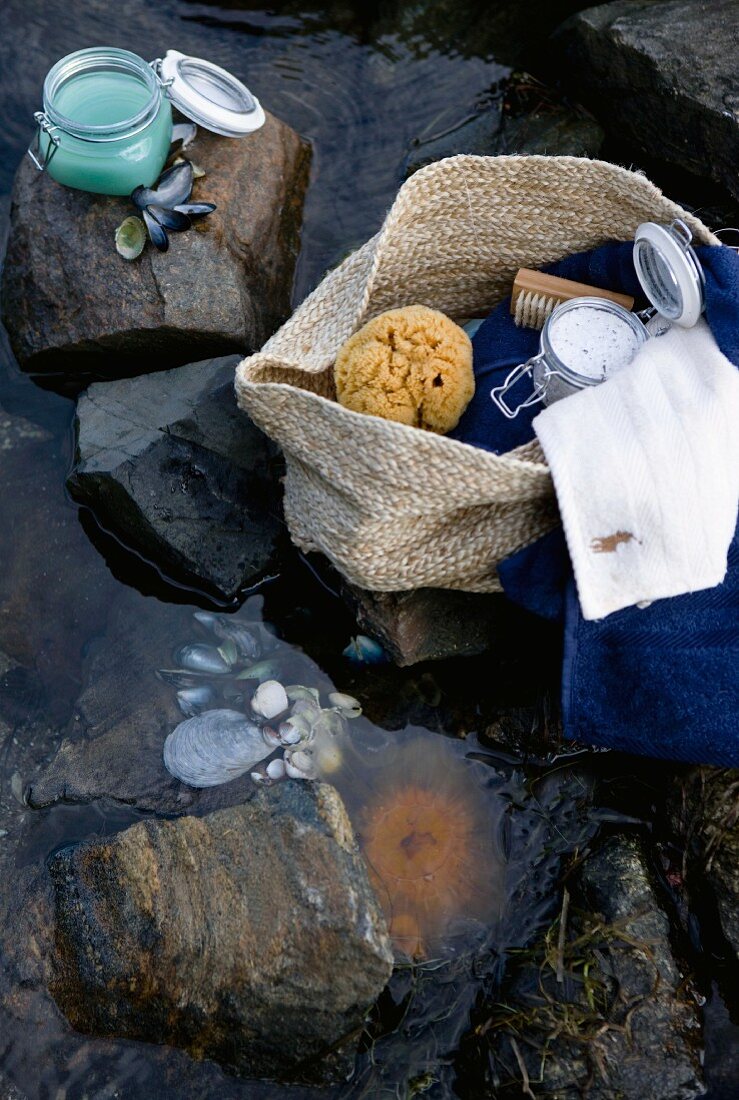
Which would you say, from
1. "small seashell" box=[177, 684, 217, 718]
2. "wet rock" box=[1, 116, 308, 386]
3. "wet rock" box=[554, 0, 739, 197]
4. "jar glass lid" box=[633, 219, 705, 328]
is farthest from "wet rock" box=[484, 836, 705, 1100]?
"wet rock" box=[554, 0, 739, 197]

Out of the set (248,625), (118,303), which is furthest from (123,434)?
(248,625)

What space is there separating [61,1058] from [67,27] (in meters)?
4.04

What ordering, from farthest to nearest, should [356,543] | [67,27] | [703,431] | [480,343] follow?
[67,27]
[480,343]
[356,543]
[703,431]

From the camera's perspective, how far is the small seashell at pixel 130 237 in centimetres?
320

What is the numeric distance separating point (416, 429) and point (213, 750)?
132 centimetres

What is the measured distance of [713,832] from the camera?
284 cm

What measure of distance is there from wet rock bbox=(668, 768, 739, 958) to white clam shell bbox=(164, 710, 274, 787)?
1.38 meters

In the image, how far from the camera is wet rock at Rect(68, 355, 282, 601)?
316 cm

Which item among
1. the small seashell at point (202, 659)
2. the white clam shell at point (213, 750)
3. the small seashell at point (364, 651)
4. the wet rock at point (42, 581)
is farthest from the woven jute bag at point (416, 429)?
the wet rock at point (42, 581)

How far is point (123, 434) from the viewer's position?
3.19 metres

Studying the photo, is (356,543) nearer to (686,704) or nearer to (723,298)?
(686,704)

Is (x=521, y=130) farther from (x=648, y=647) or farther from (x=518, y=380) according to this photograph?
(x=648, y=647)

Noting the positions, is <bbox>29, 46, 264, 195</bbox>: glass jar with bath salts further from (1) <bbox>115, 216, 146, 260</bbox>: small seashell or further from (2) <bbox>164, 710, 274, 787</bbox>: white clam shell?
(2) <bbox>164, 710, 274, 787</bbox>: white clam shell

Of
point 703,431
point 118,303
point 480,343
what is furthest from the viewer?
point 118,303
